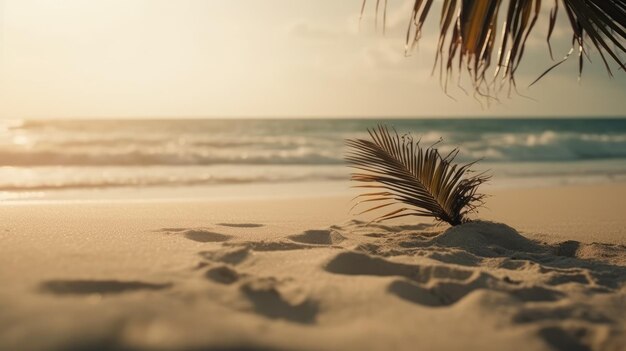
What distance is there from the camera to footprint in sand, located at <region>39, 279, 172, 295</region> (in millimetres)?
2002

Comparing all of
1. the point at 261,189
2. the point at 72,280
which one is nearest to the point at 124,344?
the point at 72,280

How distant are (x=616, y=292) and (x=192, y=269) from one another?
5.59 ft

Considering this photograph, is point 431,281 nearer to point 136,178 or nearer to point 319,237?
point 319,237

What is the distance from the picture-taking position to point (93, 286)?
2051mm

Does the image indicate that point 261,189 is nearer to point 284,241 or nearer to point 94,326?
point 284,241

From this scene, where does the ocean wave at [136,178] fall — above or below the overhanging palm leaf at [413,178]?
below

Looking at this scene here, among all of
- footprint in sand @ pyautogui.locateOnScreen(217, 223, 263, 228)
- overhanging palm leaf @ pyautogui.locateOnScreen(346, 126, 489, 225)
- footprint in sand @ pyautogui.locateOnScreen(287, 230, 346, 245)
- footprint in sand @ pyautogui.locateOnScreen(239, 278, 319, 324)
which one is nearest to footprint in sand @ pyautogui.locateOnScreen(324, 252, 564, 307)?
footprint in sand @ pyautogui.locateOnScreen(239, 278, 319, 324)

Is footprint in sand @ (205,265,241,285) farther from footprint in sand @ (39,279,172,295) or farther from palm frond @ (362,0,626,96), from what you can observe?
palm frond @ (362,0,626,96)

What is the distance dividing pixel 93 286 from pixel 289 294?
26.0 inches

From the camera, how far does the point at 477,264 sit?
3084mm

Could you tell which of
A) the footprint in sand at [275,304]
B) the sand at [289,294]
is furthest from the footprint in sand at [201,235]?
the footprint in sand at [275,304]

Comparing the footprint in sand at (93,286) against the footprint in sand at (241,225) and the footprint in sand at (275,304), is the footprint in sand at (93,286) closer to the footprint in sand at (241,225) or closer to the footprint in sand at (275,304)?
the footprint in sand at (275,304)

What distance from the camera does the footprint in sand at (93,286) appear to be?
200 centimetres

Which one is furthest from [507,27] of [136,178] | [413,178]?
[136,178]
